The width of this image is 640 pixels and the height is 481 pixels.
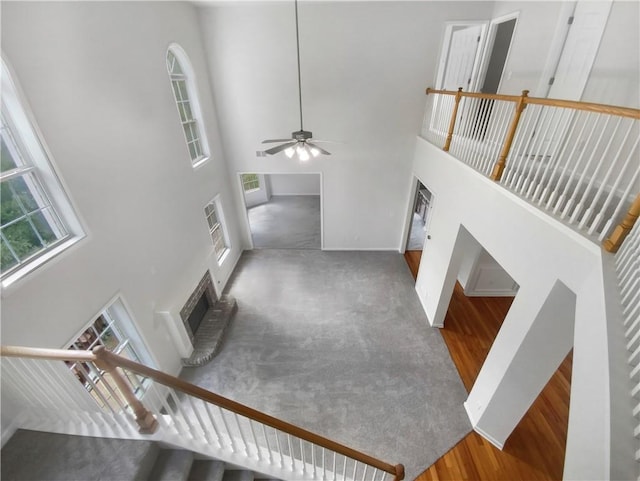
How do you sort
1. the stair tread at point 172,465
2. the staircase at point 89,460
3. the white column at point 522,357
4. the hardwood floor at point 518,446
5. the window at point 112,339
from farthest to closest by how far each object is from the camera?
the hardwood floor at point 518,446 < the window at point 112,339 < the white column at point 522,357 < the stair tread at point 172,465 < the staircase at point 89,460

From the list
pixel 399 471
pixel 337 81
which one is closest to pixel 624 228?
pixel 399 471

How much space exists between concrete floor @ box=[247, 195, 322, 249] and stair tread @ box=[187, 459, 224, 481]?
17.8 feet

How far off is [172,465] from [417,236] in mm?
7275

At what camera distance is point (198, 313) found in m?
4.90

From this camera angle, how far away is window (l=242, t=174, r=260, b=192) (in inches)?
384

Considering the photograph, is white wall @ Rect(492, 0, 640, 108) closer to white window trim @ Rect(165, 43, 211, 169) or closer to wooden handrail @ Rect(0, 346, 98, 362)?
wooden handrail @ Rect(0, 346, 98, 362)

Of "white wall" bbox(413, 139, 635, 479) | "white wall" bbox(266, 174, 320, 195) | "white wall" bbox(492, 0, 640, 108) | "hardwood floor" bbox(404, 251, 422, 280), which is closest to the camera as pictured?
"white wall" bbox(413, 139, 635, 479)

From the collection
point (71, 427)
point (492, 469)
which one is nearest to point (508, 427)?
point (492, 469)

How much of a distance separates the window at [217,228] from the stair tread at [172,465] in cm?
410

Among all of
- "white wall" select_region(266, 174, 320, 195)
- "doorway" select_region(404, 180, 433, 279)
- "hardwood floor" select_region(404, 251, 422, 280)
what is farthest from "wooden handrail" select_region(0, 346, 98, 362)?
"white wall" select_region(266, 174, 320, 195)

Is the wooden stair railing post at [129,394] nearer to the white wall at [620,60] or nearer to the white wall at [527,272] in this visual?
the white wall at [527,272]

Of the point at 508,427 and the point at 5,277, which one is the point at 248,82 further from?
the point at 508,427

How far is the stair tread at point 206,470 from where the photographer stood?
206 cm

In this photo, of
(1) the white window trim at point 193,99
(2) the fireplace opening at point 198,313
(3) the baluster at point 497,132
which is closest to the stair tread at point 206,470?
(2) the fireplace opening at point 198,313
